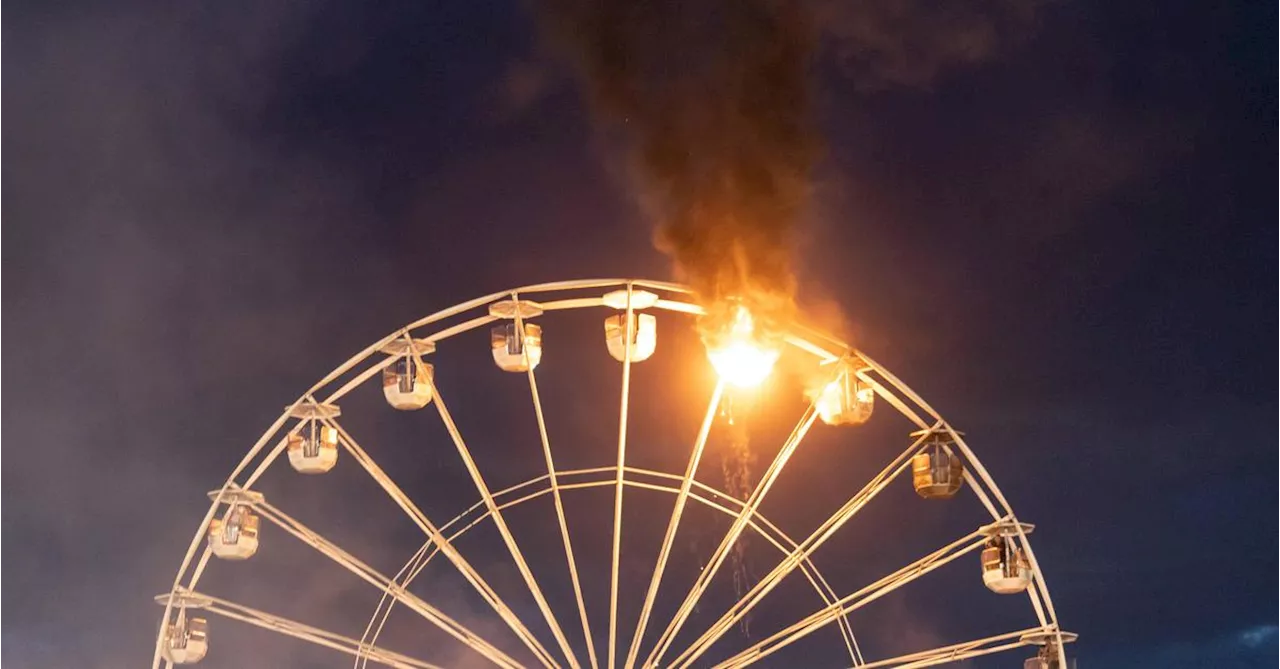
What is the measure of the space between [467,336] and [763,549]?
13.8 m

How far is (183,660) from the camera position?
21.1 metres

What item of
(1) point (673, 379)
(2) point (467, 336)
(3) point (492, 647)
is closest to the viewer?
(3) point (492, 647)

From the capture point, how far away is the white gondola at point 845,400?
19672 millimetres

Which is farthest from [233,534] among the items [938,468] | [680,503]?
[938,468]

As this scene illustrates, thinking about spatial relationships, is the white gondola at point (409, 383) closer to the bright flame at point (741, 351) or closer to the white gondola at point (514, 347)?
the white gondola at point (514, 347)

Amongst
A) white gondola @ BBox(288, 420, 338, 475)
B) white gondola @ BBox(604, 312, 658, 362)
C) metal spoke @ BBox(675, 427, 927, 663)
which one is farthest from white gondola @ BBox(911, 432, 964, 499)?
white gondola @ BBox(288, 420, 338, 475)

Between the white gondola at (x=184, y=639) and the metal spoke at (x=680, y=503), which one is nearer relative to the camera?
the metal spoke at (x=680, y=503)

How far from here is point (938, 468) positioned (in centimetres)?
1997

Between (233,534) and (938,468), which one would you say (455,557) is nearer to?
(233,534)

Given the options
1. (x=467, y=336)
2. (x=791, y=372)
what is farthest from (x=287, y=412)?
(x=467, y=336)

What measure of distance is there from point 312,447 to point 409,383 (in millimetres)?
1916

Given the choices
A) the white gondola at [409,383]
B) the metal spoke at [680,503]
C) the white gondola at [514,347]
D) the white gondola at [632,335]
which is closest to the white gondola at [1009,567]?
the metal spoke at [680,503]

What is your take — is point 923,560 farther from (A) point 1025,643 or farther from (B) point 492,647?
(B) point 492,647

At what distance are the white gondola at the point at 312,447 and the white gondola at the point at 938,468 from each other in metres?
8.73
